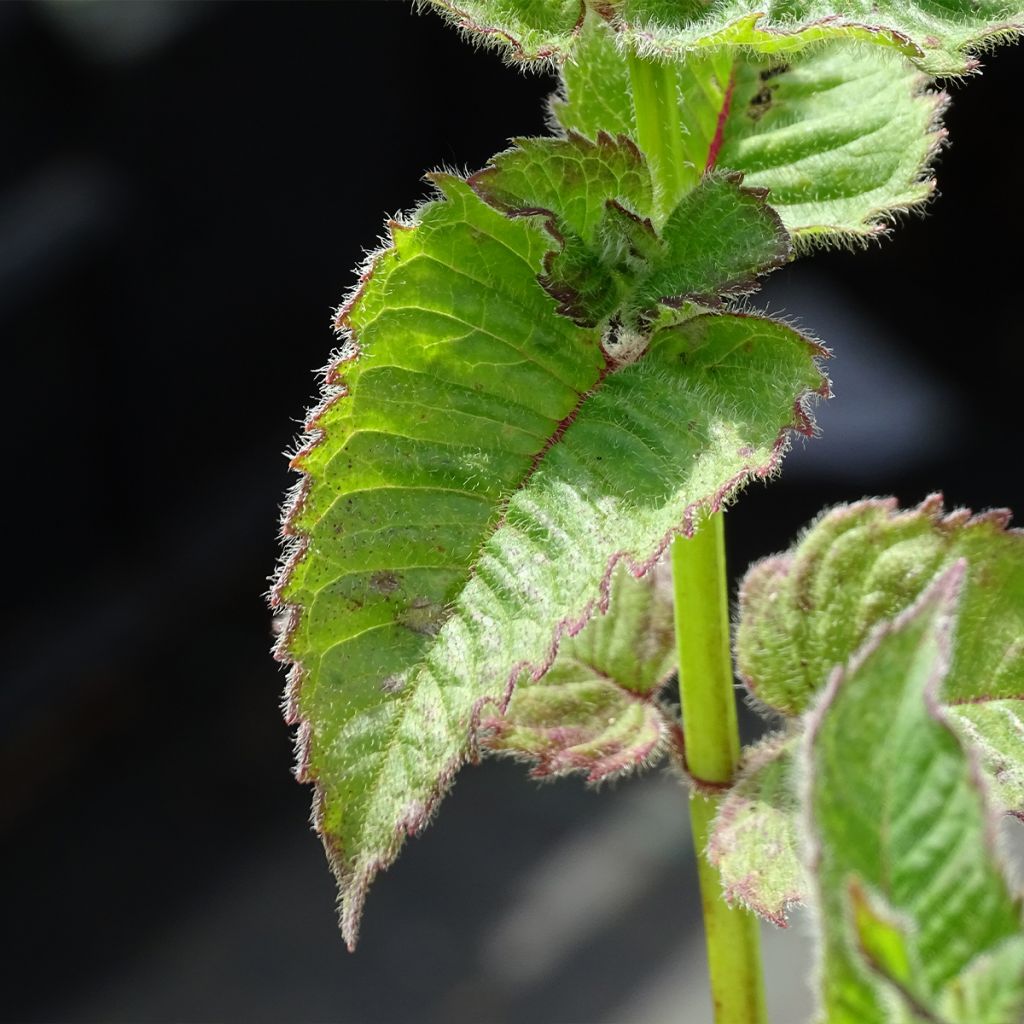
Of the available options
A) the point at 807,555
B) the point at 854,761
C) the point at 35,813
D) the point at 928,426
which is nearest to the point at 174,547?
the point at 35,813

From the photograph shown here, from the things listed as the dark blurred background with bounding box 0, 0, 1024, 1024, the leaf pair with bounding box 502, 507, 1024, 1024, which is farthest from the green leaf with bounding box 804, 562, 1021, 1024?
the dark blurred background with bounding box 0, 0, 1024, 1024

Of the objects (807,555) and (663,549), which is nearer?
(663,549)

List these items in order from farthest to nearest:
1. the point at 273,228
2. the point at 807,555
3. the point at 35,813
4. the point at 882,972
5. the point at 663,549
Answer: the point at 273,228
the point at 35,813
the point at 807,555
the point at 663,549
the point at 882,972

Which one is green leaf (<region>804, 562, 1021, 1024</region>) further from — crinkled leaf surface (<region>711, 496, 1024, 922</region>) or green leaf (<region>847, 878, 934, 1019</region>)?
crinkled leaf surface (<region>711, 496, 1024, 922</region>)

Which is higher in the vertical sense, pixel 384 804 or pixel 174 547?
pixel 384 804

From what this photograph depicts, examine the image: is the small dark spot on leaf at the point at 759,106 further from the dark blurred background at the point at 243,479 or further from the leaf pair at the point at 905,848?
the dark blurred background at the point at 243,479

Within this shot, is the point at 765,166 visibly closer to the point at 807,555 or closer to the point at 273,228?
the point at 807,555

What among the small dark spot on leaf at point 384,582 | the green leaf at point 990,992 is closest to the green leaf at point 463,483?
the small dark spot on leaf at point 384,582
